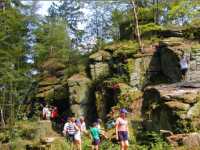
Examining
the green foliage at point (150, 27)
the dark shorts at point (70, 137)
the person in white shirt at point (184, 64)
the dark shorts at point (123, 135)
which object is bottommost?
the dark shorts at point (70, 137)

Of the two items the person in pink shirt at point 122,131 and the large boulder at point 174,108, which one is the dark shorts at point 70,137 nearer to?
the person in pink shirt at point 122,131

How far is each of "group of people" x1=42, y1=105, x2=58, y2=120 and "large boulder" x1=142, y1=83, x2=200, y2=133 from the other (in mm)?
10582

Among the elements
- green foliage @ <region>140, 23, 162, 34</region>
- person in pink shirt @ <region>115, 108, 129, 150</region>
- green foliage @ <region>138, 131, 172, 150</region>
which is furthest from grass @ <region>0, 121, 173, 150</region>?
green foliage @ <region>140, 23, 162, 34</region>

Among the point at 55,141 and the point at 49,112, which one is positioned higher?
the point at 49,112

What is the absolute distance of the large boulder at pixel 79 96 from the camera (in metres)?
36.2

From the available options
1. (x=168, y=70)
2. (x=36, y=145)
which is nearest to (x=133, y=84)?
(x=168, y=70)

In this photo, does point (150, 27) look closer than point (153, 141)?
No

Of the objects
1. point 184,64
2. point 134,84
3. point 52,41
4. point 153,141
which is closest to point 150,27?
point 134,84

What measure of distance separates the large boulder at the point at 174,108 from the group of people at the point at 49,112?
10.6 meters

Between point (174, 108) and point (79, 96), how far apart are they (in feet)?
48.8

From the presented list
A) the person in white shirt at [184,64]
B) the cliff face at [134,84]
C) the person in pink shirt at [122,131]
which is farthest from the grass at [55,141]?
the person in white shirt at [184,64]

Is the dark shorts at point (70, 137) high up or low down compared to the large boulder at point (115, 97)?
down

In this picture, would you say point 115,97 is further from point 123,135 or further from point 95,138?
point 123,135

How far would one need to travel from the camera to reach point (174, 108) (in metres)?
22.3
